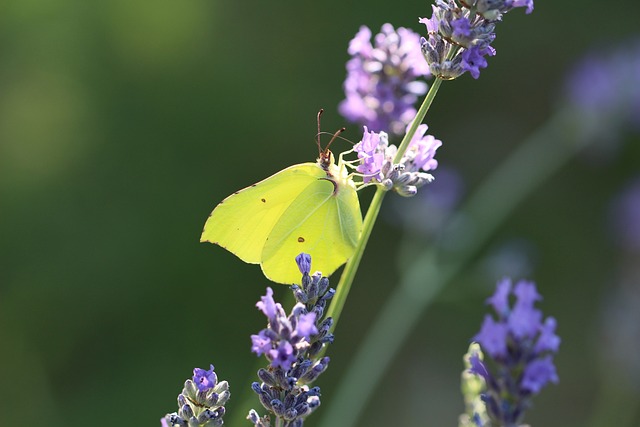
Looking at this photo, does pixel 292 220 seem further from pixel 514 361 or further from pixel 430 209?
pixel 430 209

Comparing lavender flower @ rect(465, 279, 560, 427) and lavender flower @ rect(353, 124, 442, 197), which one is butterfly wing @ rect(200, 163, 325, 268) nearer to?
lavender flower @ rect(353, 124, 442, 197)

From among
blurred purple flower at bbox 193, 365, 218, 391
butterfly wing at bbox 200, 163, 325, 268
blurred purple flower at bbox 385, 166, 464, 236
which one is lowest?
blurred purple flower at bbox 193, 365, 218, 391

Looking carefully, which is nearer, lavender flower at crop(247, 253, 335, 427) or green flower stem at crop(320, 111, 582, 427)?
lavender flower at crop(247, 253, 335, 427)

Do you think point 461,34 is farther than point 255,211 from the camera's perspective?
No

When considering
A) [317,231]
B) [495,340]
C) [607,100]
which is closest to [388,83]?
[317,231]

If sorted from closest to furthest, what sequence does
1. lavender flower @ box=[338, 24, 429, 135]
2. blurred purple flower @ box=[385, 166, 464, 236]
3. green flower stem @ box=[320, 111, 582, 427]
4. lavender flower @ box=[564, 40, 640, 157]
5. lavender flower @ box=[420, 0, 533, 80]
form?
lavender flower @ box=[420, 0, 533, 80] → lavender flower @ box=[338, 24, 429, 135] → green flower stem @ box=[320, 111, 582, 427] → blurred purple flower @ box=[385, 166, 464, 236] → lavender flower @ box=[564, 40, 640, 157]

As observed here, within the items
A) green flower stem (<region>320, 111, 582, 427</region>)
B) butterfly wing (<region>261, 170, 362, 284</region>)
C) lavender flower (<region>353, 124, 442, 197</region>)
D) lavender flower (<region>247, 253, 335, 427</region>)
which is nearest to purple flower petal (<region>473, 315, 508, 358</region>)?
lavender flower (<region>247, 253, 335, 427</region>)

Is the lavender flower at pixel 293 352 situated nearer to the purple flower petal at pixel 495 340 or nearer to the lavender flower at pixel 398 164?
the purple flower petal at pixel 495 340
